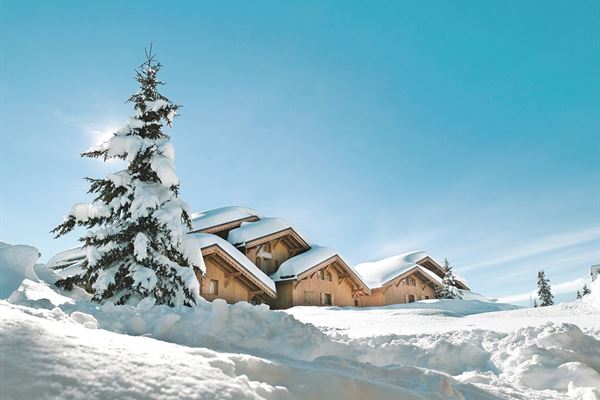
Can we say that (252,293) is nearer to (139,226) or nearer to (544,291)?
(139,226)

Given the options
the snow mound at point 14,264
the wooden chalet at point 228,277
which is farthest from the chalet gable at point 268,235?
the snow mound at point 14,264

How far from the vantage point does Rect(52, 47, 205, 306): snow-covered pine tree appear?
10.8 meters

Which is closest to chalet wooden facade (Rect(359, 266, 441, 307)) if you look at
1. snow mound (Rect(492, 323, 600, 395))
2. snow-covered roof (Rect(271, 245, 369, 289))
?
snow-covered roof (Rect(271, 245, 369, 289))

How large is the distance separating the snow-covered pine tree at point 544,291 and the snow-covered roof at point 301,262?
3447 cm

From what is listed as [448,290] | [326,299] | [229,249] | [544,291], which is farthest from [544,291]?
[229,249]

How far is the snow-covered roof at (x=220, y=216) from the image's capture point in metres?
24.3

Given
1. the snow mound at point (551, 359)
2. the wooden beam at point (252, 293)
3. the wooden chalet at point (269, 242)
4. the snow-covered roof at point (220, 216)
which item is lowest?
the snow mound at point (551, 359)

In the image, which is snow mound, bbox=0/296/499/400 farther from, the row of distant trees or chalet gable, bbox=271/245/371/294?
the row of distant trees

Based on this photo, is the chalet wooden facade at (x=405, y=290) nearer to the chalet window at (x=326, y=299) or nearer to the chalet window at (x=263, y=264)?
the chalet window at (x=326, y=299)

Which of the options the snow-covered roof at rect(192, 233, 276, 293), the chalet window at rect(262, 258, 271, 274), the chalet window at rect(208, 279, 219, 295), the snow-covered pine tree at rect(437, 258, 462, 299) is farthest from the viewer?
the snow-covered pine tree at rect(437, 258, 462, 299)

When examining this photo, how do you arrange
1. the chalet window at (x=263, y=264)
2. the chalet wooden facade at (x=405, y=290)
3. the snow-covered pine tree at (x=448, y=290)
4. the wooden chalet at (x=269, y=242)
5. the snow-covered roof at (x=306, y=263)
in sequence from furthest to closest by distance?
the snow-covered pine tree at (x=448, y=290) → the chalet wooden facade at (x=405, y=290) → the chalet window at (x=263, y=264) → the snow-covered roof at (x=306, y=263) → the wooden chalet at (x=269, y=242)

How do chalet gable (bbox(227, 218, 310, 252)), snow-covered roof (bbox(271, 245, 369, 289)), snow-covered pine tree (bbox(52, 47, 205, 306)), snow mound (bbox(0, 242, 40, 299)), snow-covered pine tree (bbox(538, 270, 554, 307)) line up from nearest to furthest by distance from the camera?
snow mound (bbox(0, 242, 40, 299)) → snow-covered pine tree (bbox(52, 47, 205, 306)) → chalet gable (bbox(227, 218, 310, 252)) → snow-covered roof (bbox(271, 245, 369, 289)) → snow-covered pine tree (bbox(538, 270, 554, 307))

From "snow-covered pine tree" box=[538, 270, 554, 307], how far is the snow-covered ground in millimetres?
48969

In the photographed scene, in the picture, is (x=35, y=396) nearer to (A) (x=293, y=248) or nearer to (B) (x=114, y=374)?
(B) (x=114, y=374)
